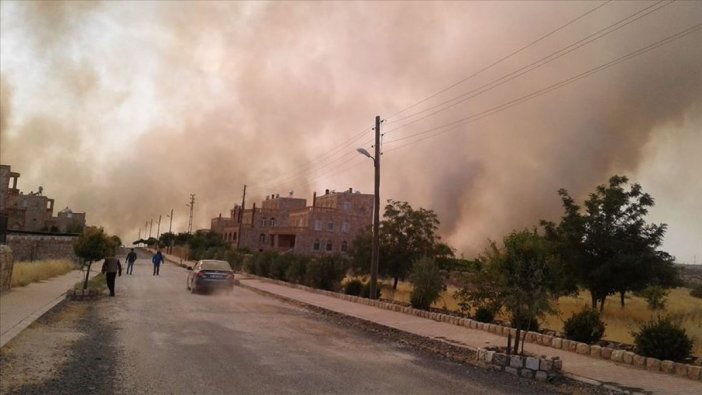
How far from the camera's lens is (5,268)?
2086 centimetres

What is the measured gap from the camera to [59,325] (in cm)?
1365

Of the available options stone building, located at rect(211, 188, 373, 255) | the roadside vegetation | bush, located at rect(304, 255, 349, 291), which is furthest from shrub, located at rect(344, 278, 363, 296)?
stone building, located at rect(211, 188, 373, 255)

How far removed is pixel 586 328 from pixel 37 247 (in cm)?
4798

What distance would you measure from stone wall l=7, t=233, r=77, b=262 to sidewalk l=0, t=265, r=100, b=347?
16398 millimetres

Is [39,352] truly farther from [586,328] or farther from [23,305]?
[586,328]

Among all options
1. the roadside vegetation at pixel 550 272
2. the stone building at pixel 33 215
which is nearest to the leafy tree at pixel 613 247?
the roadside vegetation at pixel 550 272

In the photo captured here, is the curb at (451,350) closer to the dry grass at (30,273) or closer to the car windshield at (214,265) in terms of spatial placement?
the car windshield at (214,265)

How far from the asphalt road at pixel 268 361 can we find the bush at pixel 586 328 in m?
3.89

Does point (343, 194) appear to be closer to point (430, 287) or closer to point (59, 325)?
point (430, 287)

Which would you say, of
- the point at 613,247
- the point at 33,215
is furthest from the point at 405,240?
the point at 33,215

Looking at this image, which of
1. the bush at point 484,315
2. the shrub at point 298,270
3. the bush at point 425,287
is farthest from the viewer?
the shrub at point 298,270

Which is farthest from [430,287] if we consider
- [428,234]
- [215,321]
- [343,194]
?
[343,194]

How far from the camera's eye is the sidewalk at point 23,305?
39.3 ft

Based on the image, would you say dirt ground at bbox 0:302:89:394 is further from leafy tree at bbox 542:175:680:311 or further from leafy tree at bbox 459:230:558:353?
leafy tree at bbox 542:175:680:311
